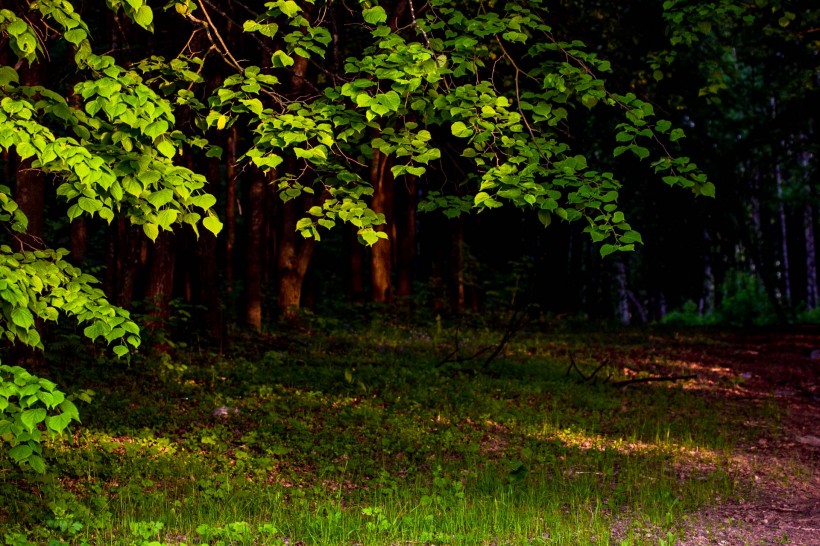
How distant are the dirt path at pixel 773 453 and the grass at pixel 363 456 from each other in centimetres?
31

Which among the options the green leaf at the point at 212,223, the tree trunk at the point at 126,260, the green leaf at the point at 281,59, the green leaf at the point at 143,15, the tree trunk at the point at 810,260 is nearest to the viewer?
the green leaf at the point at 143,15

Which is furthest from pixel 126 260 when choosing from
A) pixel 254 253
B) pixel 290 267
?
pixel 290 267

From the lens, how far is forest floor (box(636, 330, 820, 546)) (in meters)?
7.92

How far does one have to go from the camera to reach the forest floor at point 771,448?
7918mm

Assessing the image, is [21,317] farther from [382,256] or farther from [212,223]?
[382,256]

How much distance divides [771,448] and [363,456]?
5.65 meters

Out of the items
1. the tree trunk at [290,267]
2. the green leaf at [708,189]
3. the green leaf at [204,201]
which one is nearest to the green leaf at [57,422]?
the green leaf at [204,201]

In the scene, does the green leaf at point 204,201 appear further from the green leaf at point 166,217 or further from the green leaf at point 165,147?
the green leaf at point 165,147

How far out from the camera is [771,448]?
11633 millimetres

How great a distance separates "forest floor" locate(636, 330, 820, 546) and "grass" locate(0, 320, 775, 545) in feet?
1.04

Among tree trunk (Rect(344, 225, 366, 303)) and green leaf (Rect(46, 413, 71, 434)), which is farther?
tree trunk (Rect(344, 225, 366, 303))

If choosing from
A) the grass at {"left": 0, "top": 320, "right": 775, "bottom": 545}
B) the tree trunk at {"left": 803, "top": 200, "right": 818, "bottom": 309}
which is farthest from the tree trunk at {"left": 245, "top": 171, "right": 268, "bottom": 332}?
the tree trunk at {"left": 803, "top": 200, "right": 818, "bottom": 309}

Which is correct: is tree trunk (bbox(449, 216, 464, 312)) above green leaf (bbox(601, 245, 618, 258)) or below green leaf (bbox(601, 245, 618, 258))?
above

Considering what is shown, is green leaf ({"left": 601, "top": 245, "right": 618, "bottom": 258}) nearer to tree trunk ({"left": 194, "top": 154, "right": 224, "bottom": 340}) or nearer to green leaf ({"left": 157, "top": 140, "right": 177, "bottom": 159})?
green leaf ({"left": 157, "top": 140, "right": 177, "bottom": 159})
